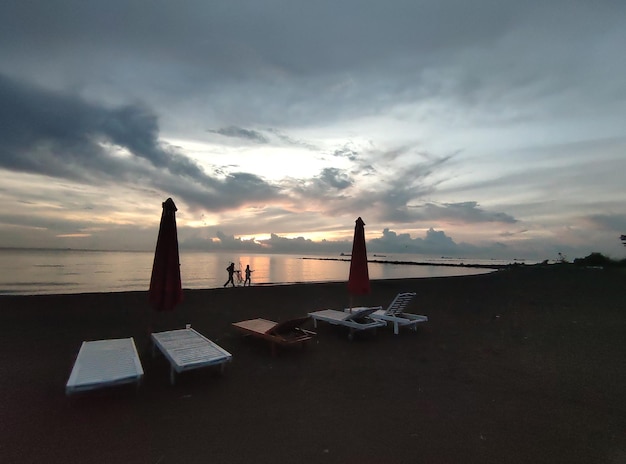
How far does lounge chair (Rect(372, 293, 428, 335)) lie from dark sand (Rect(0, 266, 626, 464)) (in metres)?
0.33

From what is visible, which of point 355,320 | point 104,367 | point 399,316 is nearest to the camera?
point 104,367

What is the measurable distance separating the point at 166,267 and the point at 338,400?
3.93 m

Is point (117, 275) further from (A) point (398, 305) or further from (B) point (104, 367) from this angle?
(B) point (104, 367)

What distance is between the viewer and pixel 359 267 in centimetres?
923

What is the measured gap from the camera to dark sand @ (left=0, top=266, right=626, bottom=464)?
12.6 feet

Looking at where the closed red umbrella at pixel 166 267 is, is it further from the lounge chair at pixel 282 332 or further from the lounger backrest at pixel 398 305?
the lounger backrest at pixel 398 305

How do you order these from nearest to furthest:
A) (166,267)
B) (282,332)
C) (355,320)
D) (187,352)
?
1. (187,352)
2. (166,267)
3. (282,332)
4. (355,320)

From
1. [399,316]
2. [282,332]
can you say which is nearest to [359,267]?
[399,316]

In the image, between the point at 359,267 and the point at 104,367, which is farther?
the point at 359,267

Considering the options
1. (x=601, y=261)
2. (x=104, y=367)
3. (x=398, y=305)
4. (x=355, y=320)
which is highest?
(x=601, y=261)

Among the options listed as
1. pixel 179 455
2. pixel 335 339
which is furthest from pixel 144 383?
pixel 335 339

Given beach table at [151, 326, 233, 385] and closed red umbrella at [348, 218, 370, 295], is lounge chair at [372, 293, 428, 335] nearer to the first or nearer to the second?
closed red umbrella at [348, 218, 370, 295]

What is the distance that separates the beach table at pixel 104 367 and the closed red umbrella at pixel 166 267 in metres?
0.93

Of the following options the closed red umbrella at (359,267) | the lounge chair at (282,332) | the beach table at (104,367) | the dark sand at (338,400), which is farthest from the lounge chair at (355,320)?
the beach table at (104,367)
